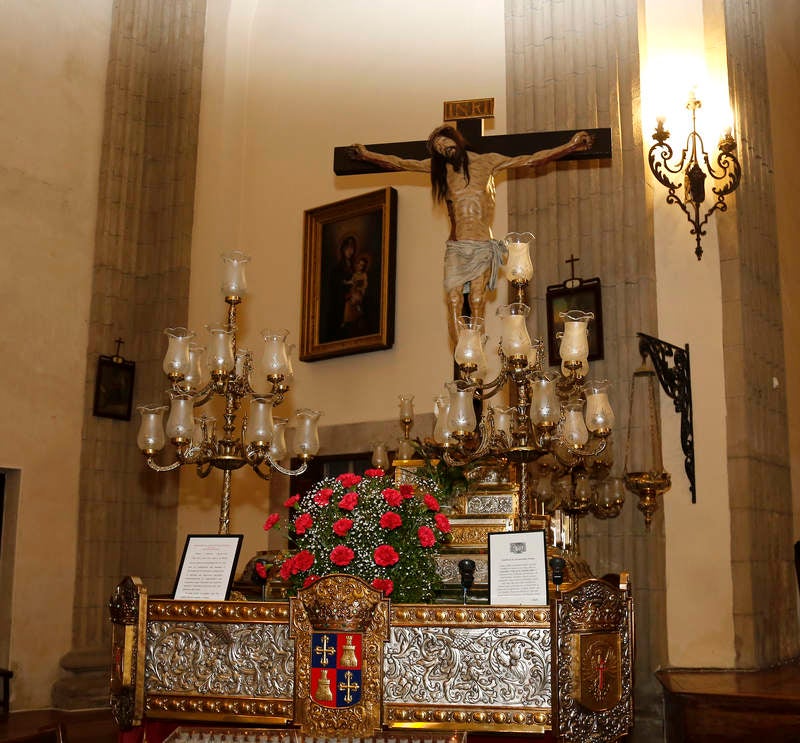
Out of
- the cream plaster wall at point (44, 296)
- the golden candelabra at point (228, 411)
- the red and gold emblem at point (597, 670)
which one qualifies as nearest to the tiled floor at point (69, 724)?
the cream plaster wall at point (44, 296)

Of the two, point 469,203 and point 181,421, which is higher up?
point 469,203

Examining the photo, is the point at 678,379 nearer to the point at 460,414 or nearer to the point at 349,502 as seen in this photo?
the point at 460,414

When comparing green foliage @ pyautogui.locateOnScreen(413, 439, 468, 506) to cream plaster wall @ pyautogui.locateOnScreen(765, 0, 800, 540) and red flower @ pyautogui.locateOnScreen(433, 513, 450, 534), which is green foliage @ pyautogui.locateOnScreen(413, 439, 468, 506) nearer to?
red flower @ pyautogui.locateOnScreen(433, 513, 450, 534)

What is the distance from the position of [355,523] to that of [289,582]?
2.04 feet

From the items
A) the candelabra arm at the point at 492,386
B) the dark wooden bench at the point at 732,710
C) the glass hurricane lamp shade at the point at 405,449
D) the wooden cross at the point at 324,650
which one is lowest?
the dark wooden bench at the point at 732,710

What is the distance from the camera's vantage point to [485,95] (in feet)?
31.7

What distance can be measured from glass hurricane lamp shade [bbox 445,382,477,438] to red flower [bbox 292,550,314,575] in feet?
3.75

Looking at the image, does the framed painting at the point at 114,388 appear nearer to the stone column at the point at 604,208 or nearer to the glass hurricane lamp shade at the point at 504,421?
the stone column at the point at 604,208

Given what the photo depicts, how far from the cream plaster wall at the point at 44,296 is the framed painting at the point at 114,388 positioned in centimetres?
15

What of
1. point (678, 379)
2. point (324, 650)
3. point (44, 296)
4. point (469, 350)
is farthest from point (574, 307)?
point (44, 296)

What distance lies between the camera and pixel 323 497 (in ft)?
15.8

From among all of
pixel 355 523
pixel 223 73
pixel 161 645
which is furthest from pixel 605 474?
pixel 223 73

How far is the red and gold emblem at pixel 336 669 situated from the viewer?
171 inches

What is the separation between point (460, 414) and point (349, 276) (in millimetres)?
4728
